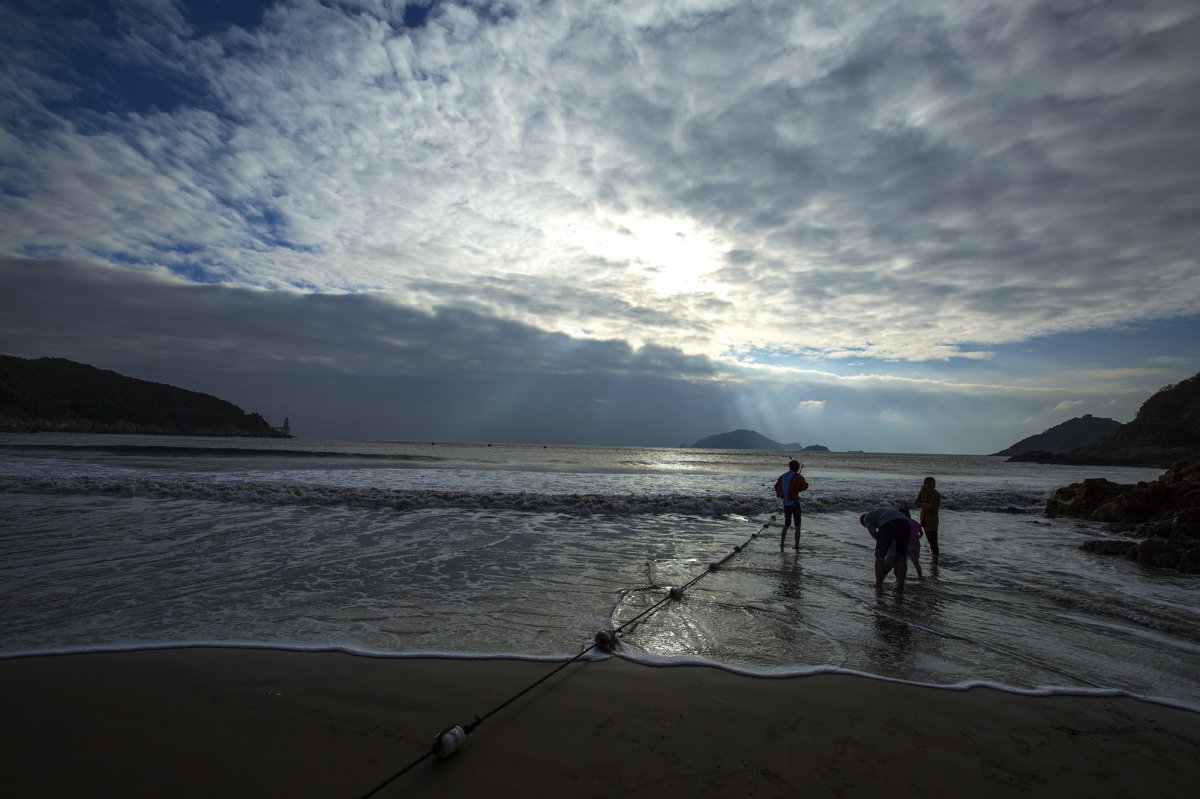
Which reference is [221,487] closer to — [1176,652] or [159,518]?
[159,518]

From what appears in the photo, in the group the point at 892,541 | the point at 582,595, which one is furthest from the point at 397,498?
the point at 892,541

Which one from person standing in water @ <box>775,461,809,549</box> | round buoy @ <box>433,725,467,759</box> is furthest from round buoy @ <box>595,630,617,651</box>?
person standing in water @ <box>775,461,809,549</box>

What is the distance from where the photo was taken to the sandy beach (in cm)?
310

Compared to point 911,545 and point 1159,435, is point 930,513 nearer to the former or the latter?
point 911,545

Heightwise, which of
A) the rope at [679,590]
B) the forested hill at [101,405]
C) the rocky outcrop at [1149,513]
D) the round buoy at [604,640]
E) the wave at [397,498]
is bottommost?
the wave at [397,498]

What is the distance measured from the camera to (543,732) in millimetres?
3660

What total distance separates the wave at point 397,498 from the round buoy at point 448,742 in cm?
1271

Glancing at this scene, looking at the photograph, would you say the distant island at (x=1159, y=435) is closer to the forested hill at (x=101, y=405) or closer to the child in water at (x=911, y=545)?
the child in water at (x=911, y=545)

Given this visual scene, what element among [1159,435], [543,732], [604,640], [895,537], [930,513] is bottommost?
[543,732]

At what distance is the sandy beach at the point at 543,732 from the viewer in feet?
10.2

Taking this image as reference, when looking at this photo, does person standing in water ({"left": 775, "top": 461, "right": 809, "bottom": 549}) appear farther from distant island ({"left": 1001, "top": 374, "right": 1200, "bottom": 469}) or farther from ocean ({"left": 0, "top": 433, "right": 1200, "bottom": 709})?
distant island ({"left": 1001, "top": 374, "right": 1200, "bottom": 469})

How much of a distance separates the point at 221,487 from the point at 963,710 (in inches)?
862

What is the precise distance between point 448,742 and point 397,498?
1555 cm

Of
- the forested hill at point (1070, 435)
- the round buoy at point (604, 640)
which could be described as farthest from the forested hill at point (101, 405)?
the forested hill at point (1070, 435)
